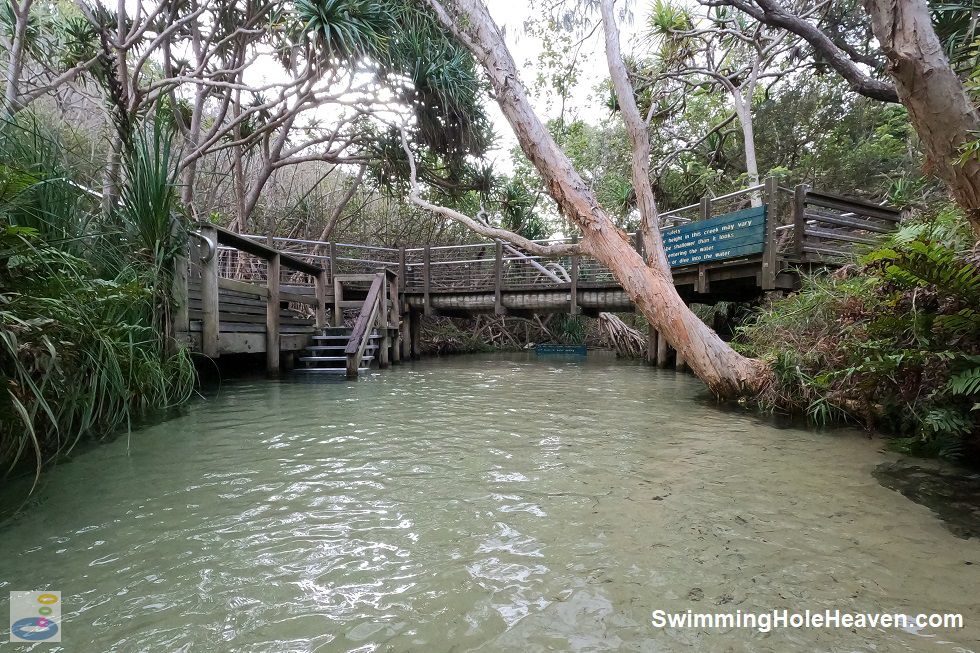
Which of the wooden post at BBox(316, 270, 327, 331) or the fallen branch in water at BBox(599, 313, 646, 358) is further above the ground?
the wooden post at BBox(316, 270, 327, 331)

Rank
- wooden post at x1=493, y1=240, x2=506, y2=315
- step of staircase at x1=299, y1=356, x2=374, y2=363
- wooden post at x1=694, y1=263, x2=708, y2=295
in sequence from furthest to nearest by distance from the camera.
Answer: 1. wooden post at x1=493, y1=240, x2=506, y2=315
2. wooden post at x1=694, y1=263, x2=708, y2=295
3. step of staircase at x1=299, y1=356, x2=374, y2=363

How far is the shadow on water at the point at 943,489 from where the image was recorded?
186 cm

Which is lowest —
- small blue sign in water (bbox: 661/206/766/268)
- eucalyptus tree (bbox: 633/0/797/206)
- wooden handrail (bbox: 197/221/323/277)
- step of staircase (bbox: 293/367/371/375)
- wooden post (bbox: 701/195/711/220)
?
step of staircase (bbox: 293/367/371/375)

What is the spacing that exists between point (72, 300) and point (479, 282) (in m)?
9.69

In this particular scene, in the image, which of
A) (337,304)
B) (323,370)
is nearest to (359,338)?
(323,370)

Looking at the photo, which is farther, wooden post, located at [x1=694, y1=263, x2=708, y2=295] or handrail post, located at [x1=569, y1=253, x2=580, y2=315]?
handrail post, located at [x1=569, y1=253, x2=580, y2=315]

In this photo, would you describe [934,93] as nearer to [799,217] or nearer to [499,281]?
[799,217]

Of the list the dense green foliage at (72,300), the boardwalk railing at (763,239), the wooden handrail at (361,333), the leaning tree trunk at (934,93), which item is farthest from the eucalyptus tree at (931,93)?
the wooden handrail at (361,333)

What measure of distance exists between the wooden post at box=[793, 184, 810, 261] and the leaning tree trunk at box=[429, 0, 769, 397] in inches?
82.0

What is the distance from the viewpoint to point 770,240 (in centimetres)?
612

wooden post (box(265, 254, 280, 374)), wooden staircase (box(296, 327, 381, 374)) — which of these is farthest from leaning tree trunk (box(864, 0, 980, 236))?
wooden staircase (box(296, 327, 381, 374))

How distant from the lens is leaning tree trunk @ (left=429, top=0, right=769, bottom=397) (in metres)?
4.71

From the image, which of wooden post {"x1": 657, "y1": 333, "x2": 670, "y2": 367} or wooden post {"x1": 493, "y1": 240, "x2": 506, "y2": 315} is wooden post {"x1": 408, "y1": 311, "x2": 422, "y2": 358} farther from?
wooden post {"x1": 657, "y1": 333, "x2": 670, "y2": 367}

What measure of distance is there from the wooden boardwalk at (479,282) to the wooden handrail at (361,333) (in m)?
0.02
